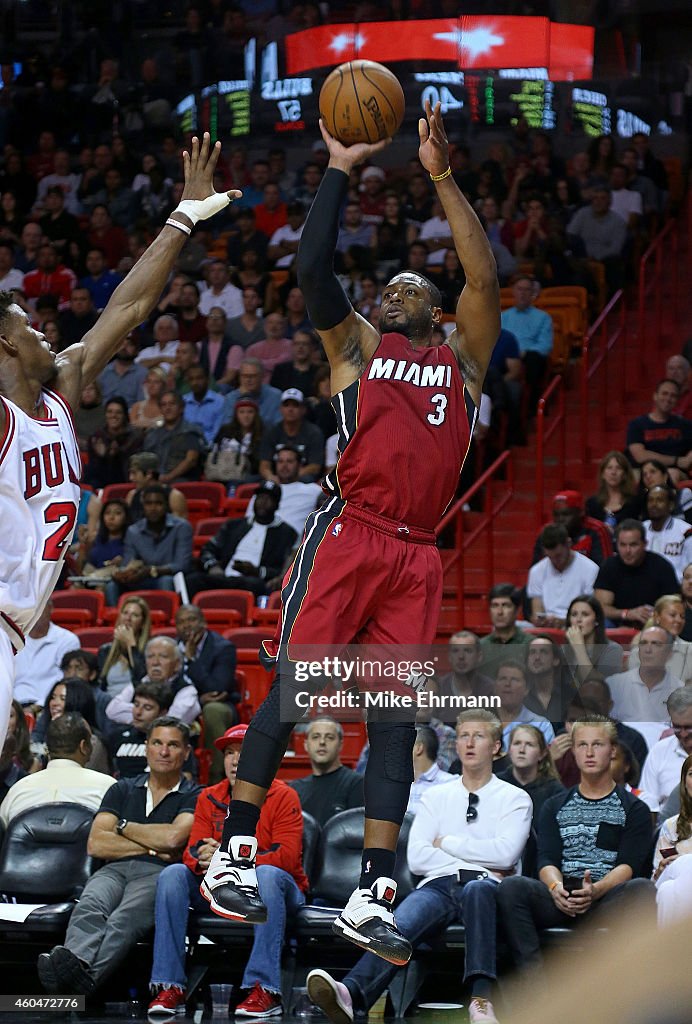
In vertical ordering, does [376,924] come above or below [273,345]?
below

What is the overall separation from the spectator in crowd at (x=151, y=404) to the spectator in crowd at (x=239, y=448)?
84 cm

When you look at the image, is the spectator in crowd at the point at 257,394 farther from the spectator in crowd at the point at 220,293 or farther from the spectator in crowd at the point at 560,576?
the spectator in crowd at the point at 560,576

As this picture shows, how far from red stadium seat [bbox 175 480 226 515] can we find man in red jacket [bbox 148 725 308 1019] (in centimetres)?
531

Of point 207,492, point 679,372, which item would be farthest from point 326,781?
point 679,372

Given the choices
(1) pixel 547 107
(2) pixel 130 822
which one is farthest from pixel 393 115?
(1) pixel 547 107

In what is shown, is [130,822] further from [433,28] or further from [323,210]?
[433,28]

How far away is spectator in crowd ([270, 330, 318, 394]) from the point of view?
13898mm

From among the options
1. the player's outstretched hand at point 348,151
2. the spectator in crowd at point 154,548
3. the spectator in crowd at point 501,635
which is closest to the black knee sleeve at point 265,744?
the player's outstretched hand at point 348,151

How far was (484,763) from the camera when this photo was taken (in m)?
7.55

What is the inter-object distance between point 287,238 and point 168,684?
27.9 feet

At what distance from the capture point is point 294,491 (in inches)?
484

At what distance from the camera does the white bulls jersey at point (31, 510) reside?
4691 millimetres

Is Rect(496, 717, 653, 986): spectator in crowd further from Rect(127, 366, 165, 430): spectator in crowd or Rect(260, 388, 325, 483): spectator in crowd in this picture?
Rect(127, 366, 165, 430): spectator in crowd

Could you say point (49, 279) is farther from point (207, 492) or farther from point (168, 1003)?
point (168, 1003)
